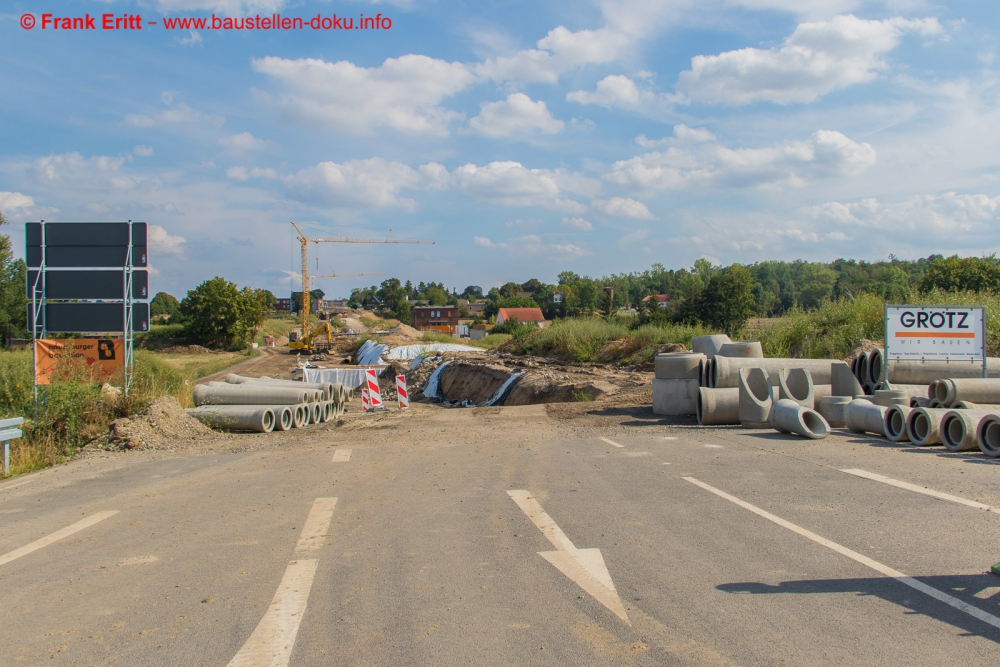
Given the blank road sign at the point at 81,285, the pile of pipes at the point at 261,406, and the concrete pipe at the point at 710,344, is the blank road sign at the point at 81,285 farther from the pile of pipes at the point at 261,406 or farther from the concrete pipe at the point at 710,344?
the concrete pipe at the point at 710,344

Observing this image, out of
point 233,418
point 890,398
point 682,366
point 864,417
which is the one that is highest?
point 682,366

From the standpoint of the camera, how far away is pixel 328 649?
12.5ft

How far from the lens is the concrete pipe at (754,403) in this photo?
12719mm

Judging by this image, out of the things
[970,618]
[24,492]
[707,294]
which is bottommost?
[24,492]

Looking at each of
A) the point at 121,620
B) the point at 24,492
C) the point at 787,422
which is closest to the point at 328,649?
the point at 121,620

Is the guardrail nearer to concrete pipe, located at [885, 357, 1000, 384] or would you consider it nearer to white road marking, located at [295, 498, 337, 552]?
white road marking, located at [295, 498, 337, 552]

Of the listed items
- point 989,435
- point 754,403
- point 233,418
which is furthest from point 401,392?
point 989,435

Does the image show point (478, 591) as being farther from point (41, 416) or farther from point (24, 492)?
point (41, 416)

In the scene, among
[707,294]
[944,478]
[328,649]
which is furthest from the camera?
[707,294]

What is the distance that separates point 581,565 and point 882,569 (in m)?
2.16

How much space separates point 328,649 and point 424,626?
580mm

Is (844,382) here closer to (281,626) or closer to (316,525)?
(316,525)

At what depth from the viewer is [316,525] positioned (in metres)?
6.54

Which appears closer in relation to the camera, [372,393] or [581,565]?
[581,565]
